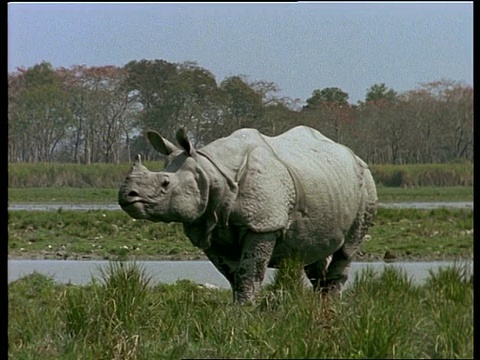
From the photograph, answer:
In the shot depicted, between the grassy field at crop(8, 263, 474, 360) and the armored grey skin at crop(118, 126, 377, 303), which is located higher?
the armored grey skin at crop(118, 126, 377, 303)

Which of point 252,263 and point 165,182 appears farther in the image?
point 252,263

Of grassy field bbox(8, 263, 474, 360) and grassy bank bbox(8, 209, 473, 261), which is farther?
grassy bank bbox(8, 209, 473, 261)

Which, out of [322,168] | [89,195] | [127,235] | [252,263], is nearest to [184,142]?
[252,263]

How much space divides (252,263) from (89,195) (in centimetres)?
312

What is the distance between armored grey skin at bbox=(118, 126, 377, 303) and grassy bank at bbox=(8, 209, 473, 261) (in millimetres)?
414

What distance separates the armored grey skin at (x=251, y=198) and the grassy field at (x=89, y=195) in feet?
1.18

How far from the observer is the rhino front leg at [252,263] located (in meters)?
4.03

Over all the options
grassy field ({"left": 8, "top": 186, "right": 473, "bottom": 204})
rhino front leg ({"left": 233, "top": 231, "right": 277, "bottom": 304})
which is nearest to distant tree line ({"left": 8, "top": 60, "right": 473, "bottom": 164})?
grassy field ({"left": 8, "top": 186, "right": 473, "bottom": 204})

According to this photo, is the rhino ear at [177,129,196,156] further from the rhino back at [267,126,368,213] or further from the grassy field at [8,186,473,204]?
the grassy field at [8,186,473,204]

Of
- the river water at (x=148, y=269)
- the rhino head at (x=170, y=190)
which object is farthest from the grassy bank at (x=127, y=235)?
the rhino head at (x=170, y=190)

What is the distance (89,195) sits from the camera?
6.93 m

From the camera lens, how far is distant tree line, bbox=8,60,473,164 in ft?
14.4

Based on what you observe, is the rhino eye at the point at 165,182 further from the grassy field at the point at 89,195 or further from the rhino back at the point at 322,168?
the grassy field at the point at 89,195

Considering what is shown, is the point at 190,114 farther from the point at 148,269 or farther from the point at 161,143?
the point at 161,143
